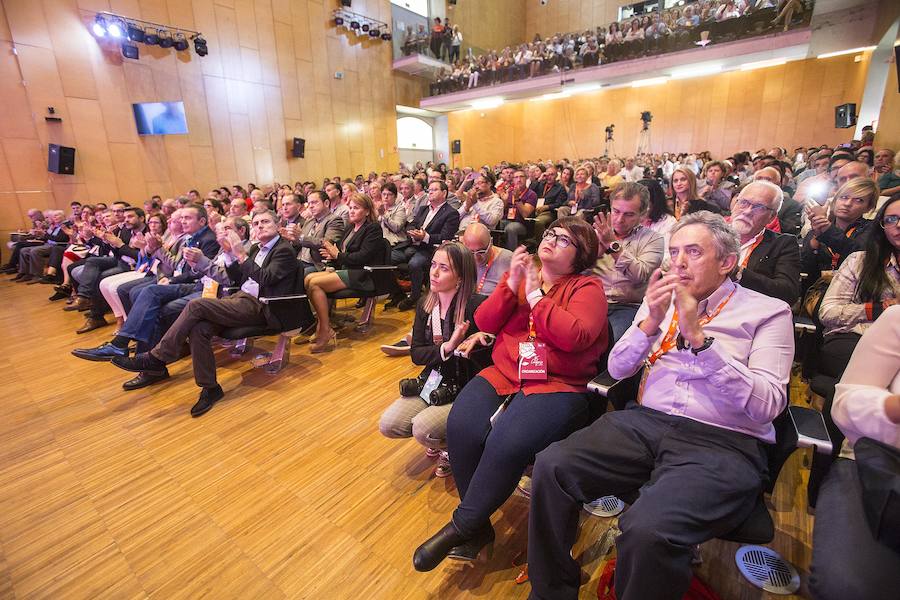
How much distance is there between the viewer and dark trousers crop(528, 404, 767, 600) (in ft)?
3.25

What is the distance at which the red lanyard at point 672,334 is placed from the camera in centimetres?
131

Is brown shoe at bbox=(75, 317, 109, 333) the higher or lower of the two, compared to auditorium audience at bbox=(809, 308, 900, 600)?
lower

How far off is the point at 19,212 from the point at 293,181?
5.18 m

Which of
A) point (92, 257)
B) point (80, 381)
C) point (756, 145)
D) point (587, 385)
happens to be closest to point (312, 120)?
point (92, 257)

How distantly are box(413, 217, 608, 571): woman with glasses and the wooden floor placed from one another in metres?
0.30

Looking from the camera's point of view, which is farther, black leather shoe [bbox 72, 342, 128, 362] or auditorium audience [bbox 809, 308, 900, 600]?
black leather shoe [bbox 72, 342, 128, 362]

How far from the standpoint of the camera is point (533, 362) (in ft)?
5.02

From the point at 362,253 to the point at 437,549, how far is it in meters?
2.48

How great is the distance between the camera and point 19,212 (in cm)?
697

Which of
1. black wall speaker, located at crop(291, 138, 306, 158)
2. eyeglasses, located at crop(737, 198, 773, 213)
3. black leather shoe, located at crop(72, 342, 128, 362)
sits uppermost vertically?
black wall speaker, located at crop(291, 138, 306, 158)

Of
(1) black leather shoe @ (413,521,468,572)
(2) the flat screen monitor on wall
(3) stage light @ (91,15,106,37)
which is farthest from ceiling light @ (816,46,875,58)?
(3) stage light @ (91,15,106,37)

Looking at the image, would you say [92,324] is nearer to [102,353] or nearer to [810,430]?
[102,353]

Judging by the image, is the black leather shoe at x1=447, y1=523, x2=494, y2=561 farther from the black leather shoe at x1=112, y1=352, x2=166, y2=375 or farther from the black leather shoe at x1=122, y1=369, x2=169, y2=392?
the black leather shoe at x1=122, y1=369, x2=169, y2=392

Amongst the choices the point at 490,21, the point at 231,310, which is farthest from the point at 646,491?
the point at 490,21
